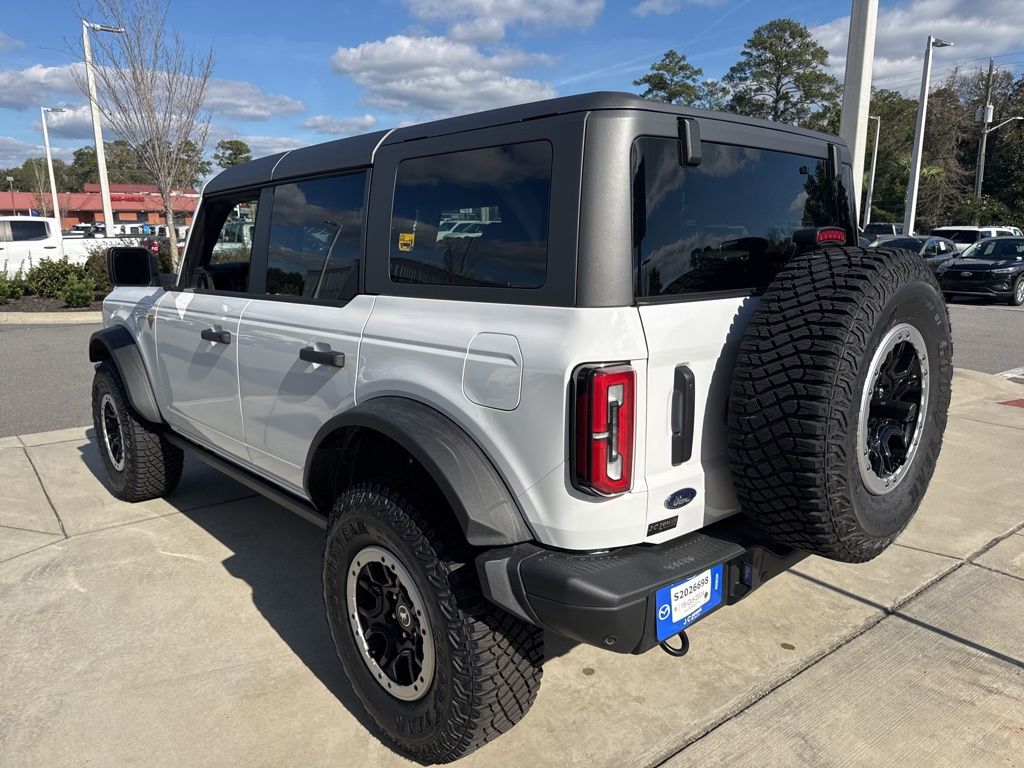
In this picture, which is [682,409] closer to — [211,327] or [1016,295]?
[211,327]

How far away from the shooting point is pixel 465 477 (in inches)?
85.2

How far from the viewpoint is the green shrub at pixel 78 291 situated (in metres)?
13.6

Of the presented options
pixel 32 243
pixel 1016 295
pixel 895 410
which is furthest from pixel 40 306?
pixel 1016 295

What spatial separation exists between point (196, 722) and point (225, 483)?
268cm

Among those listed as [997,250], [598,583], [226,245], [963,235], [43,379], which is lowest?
[43,379]

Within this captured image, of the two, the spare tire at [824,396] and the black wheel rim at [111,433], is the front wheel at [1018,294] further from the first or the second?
the black wheel rim at [111,433]

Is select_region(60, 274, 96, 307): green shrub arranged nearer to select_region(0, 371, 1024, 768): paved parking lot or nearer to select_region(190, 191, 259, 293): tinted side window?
select_region(0, 371, 1024, 768): paved parking lot

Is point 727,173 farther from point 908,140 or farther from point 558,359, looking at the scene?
point 908,140

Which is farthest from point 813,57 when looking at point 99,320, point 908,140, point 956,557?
point 956,557

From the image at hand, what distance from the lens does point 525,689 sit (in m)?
2.33

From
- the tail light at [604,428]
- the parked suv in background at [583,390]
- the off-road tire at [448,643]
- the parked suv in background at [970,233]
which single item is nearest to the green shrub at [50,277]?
the parked suv in background at [583,390]

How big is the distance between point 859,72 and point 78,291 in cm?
1297

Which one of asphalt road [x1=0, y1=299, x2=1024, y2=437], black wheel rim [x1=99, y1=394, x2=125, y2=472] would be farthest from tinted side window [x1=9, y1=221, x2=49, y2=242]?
black wheel rim [x1=99, y1=394, x2=125, y2=472]

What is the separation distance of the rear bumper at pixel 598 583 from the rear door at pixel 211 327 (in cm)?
187
